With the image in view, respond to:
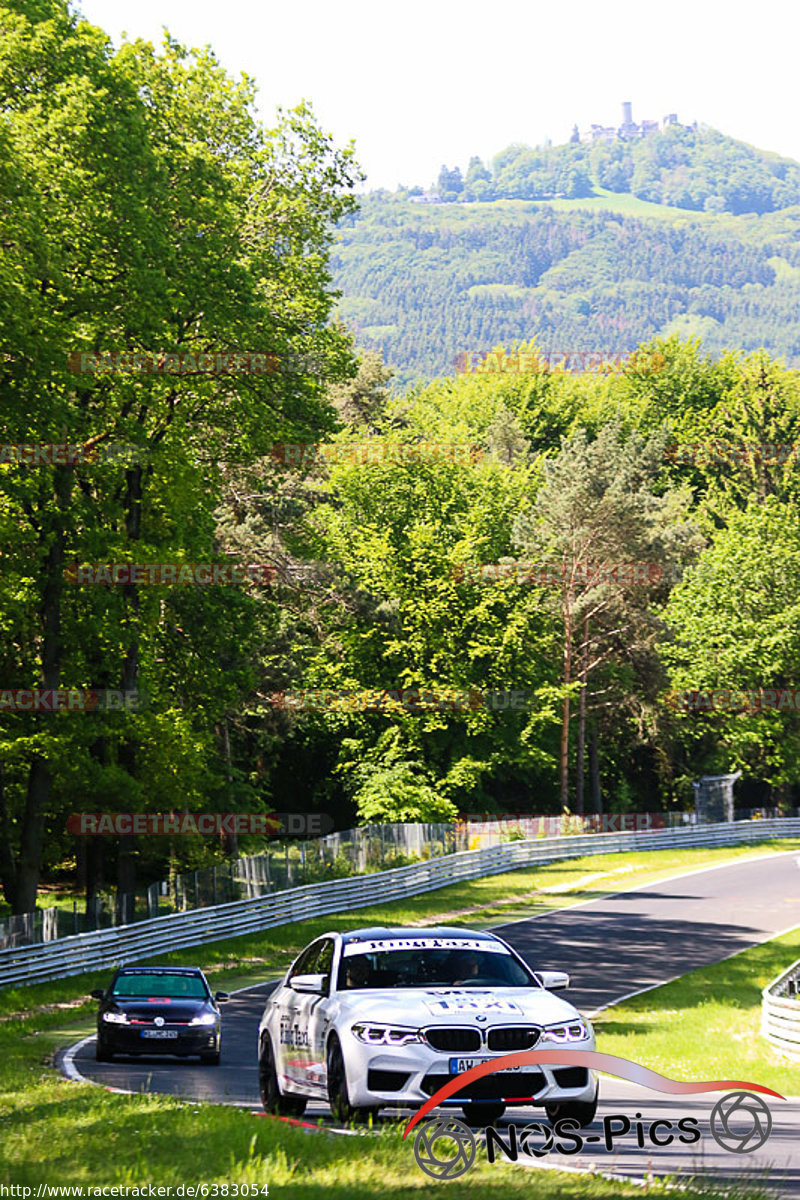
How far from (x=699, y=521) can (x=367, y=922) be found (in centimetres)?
5035

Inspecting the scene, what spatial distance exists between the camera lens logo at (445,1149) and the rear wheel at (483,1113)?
0.36ft

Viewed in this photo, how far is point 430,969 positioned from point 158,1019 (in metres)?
9.34

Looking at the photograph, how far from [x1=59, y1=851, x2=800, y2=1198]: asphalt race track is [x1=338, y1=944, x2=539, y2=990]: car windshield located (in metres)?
1.00

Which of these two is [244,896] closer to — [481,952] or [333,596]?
[333,596]

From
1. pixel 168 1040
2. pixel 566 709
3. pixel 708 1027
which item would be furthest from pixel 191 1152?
pixel 566 709

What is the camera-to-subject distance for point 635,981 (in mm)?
29406

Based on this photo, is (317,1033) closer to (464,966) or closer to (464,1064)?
(464,966)

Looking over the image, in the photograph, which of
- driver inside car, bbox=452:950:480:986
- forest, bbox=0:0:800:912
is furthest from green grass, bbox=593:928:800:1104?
forest, bbox=0:0:800:912

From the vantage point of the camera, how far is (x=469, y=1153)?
30.0ft

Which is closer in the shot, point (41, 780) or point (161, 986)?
point (161, 986)

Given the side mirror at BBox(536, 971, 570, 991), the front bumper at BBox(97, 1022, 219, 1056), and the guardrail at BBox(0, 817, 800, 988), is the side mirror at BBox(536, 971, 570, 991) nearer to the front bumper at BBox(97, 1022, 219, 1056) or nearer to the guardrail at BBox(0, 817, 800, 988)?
the front bumper at BBox(97, 1022, 219, 1056)

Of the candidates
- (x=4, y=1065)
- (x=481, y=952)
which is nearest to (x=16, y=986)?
(x=4, y=1065)

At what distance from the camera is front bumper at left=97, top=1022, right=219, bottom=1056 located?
19.5 m

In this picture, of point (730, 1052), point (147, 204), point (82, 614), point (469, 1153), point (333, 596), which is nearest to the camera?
point (469, 1153)
